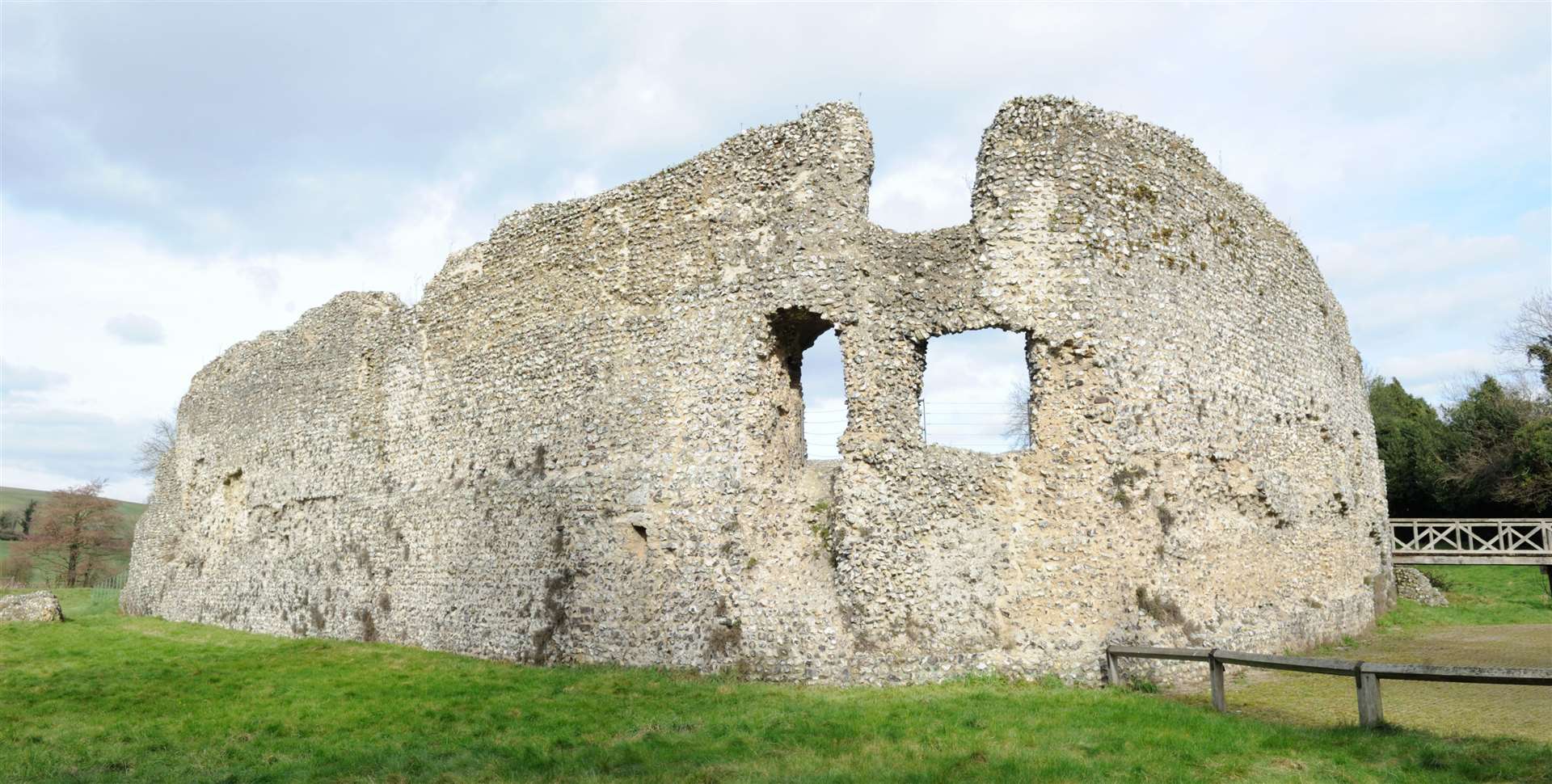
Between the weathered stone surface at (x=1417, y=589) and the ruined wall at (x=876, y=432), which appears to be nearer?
the ruined wall at (x=876, y=432)

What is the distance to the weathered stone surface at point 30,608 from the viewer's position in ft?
65.6

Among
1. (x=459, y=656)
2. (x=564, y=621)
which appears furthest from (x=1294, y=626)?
(x=459, y=656)

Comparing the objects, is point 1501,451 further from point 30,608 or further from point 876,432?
point 30,608

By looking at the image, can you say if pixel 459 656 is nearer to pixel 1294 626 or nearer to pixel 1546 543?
pixel 1294 626

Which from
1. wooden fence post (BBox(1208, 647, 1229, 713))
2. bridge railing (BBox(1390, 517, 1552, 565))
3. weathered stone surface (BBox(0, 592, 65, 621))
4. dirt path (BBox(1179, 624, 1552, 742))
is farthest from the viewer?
weathered stone surface (BBox(0, 592, 65, 621))

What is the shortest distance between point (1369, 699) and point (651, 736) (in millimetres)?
5636

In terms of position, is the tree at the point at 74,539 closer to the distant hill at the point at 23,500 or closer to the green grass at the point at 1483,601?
the distant hill at the point at 23,500

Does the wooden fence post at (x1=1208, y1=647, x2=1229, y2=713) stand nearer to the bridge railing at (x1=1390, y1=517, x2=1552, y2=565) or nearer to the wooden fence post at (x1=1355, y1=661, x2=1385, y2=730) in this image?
the wooden fence post at (x1=1355, y1=661, x2=1385, y2=730)

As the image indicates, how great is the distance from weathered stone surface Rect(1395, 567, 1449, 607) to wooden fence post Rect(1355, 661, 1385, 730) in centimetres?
1449

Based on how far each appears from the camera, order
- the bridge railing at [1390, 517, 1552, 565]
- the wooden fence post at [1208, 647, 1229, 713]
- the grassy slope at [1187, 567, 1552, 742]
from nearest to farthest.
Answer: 1. the grassy slope at [1187, 567, 1552, 742]
2. the wooden fence post at [1208, 647, 1229, 713]
3. the bridge railing at [1390, 517, 1552, 565]

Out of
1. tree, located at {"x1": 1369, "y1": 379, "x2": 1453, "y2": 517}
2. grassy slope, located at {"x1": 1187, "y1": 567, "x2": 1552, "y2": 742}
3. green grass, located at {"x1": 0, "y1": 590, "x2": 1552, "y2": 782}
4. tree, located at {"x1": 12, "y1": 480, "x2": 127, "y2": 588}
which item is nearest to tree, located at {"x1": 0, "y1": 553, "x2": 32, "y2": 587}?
tree, located at {"x1": 12, "y1": 480, "x2": 127, "y2": 588}

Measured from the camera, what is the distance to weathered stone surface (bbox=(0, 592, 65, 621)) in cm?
2000

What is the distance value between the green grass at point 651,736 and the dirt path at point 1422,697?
0.75 meters

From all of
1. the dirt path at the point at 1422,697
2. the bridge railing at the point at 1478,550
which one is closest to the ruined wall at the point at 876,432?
the dirt path at the point at 1422,697
